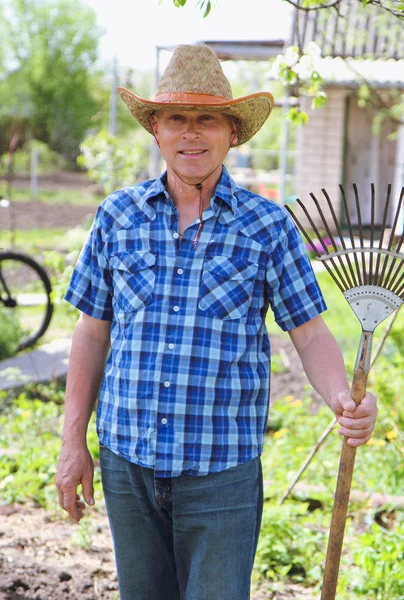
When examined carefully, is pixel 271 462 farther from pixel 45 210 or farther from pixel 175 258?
pixel 45 210

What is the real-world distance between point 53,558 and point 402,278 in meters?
2.09

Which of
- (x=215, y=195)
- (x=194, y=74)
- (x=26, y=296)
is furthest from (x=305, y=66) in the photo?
(x=26, y=296)

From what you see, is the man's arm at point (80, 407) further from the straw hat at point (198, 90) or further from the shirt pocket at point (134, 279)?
the straw hat at point (198, 90)

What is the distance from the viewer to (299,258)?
2.18 meters

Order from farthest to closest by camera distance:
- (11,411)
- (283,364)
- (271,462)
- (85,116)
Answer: (85,116), (283,364), (11,411), (271,462)

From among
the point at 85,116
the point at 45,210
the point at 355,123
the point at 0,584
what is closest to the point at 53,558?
the point at 0,584

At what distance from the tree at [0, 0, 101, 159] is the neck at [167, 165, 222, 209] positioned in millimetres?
36707

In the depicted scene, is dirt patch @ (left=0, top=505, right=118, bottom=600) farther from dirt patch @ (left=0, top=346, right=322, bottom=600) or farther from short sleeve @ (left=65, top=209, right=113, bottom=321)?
short sleeve @ (left=65, top=209, right=113, bottom=321)

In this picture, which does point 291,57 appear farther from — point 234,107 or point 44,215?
point 44,215

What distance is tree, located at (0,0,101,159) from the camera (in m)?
41.4

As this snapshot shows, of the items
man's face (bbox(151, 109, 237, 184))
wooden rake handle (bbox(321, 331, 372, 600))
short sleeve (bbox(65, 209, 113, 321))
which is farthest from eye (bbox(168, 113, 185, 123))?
wooden rake handle (bbox(321, 331, 372, 600))

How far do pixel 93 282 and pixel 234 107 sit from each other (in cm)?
61

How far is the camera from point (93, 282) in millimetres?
2264

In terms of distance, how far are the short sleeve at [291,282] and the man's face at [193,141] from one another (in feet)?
0.85
